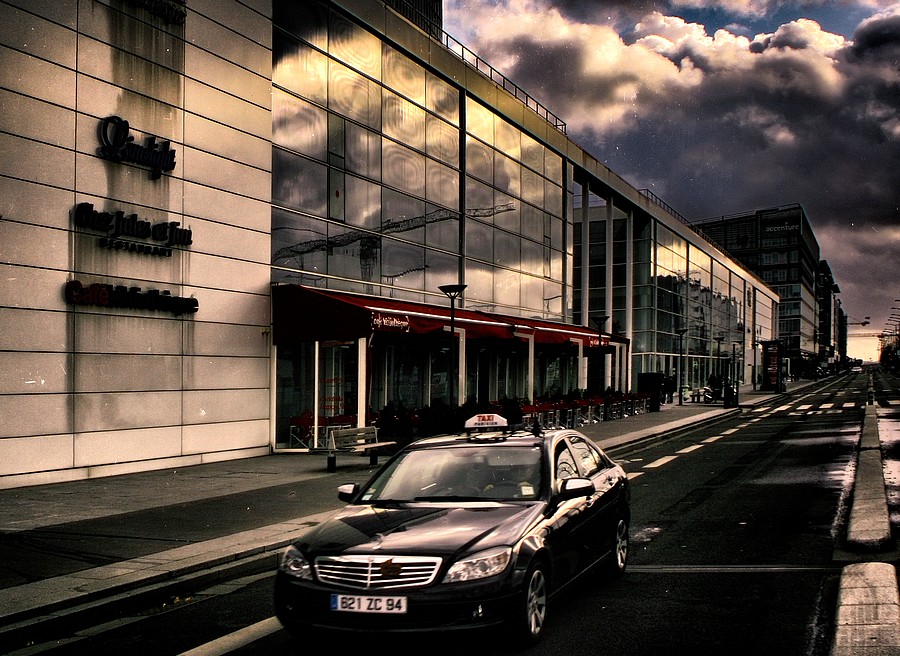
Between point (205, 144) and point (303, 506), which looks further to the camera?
point (205, 144)

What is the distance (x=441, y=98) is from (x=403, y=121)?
299 cm

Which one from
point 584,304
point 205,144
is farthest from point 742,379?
point 205,144

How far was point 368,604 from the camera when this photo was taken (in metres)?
5.11

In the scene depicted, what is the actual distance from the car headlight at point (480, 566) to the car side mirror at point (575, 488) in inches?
43.8

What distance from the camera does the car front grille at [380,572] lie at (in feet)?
16.9

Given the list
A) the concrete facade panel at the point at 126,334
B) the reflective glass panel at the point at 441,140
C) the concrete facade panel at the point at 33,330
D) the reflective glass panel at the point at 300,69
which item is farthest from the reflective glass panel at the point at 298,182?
the concrete facade panel at the point at 33,330

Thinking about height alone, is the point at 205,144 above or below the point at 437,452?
above

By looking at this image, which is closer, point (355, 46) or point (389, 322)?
point (389, 322)

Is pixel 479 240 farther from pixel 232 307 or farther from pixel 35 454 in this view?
pixel 35 454

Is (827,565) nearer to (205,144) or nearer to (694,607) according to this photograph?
(694,607)

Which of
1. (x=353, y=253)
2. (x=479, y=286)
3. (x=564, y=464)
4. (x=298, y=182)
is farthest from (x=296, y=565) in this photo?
(x=479, y=286)

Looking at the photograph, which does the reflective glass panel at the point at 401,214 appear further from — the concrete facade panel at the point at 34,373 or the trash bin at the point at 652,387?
the trash bin at the point at 652,387

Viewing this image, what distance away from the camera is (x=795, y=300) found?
5851 inches

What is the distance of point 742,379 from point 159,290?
79.2 metres
